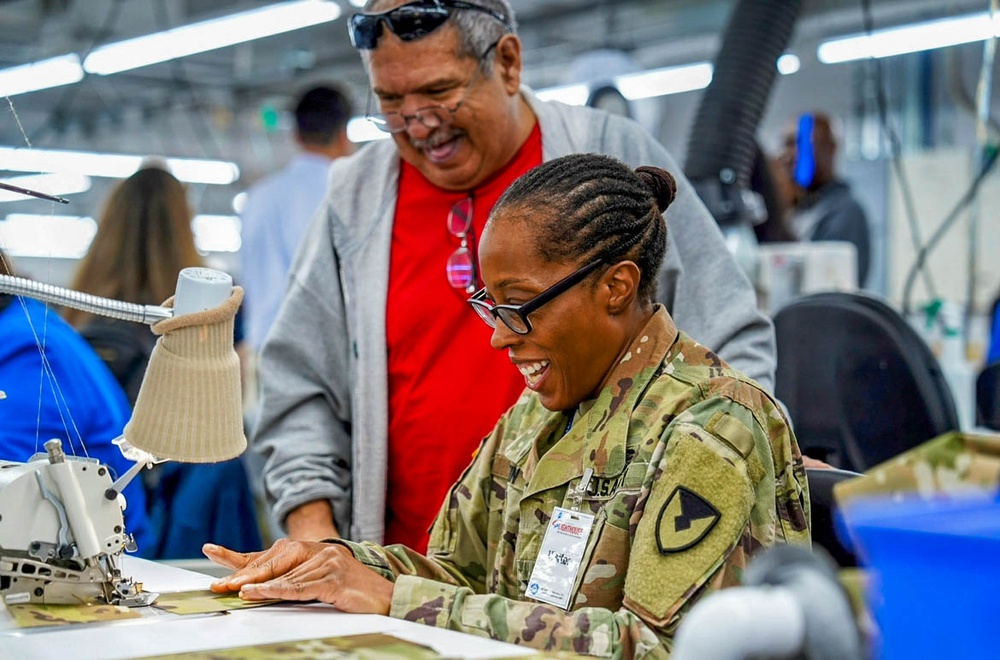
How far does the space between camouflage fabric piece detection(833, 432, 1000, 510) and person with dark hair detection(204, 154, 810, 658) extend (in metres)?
0.55

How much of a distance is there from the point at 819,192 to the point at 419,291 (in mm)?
3531

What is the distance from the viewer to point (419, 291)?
2.22 metres

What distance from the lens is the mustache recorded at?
2117 millimetres

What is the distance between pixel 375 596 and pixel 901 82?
9839 millimetres

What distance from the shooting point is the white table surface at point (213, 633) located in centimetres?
125

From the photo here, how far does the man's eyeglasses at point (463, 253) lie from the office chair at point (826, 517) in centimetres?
70

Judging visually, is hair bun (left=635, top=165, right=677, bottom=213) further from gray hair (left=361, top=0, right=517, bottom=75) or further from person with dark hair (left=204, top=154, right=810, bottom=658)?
gray hair (left=361, top=0, right=517, bottom=75)

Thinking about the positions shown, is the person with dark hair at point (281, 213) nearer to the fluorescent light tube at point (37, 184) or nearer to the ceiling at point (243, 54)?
the fluorescent light tube at point (37, 184)

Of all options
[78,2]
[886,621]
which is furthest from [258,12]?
[886,621]

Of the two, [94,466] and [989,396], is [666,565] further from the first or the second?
[989,396]

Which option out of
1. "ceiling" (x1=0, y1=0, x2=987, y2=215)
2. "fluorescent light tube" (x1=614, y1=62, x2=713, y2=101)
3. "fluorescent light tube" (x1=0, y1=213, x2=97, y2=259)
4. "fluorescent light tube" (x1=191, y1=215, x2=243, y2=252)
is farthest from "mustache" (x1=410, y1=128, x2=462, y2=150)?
"fluorescent light tube" (x1=191, y1=215, x2=243, y2=252)

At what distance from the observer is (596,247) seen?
5.33 ft

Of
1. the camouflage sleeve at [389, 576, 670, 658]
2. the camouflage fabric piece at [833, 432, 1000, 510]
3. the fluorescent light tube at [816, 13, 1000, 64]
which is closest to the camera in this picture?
the camouflage fabric piece at [833, 432, 1000, 510]

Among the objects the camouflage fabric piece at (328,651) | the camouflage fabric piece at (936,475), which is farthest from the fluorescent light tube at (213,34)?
the camouflage fabric piece at (936,475)
